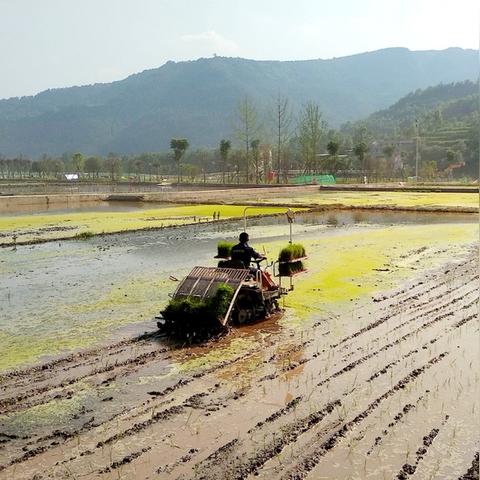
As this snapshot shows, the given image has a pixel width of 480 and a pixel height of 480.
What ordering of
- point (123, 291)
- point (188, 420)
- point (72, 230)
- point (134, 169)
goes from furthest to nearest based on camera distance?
point (134, 169), point (72, 230), point (123, 291), point (188, 420)

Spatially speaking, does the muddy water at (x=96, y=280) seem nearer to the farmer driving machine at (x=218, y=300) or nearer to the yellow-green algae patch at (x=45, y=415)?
the farmer driving machine at (x=218, y=300)

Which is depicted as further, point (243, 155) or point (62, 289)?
point (243, 155)

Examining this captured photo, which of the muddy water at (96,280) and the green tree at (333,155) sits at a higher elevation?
the green tree at (333,155)

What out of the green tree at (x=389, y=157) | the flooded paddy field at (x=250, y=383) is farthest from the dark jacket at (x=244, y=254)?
the green tree at (x=389, y=157)

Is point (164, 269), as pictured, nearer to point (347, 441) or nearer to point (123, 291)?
point (123, 291)

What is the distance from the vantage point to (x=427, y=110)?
504ft

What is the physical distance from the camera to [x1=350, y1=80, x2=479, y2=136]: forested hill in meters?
129

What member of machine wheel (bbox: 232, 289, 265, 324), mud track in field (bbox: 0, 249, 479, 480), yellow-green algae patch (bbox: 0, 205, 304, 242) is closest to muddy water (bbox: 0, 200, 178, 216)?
yellow-green algae patch (bbox: 0, 205, 304, 242)

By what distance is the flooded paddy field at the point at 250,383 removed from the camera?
19.2ft

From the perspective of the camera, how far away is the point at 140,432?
21.0 feet

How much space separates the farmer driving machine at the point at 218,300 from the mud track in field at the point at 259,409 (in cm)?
43

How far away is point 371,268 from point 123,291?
6.52 m

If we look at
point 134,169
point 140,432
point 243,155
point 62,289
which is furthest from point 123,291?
point 134,169

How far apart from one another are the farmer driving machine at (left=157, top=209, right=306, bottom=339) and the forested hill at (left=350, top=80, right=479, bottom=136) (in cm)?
11494
